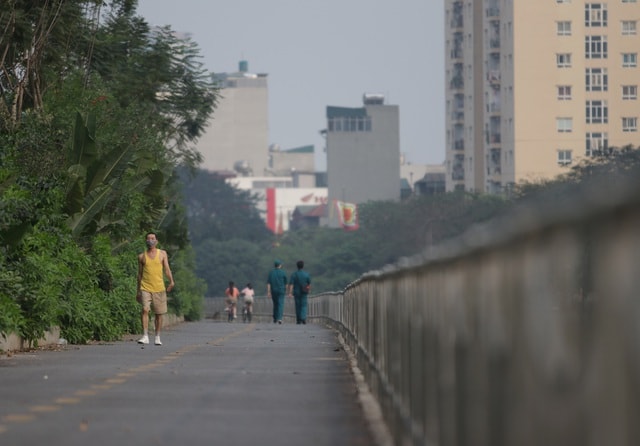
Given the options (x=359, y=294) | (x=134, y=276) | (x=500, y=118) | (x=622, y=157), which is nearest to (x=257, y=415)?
(x=359, y=294)

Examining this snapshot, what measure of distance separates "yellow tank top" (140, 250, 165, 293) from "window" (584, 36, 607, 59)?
126 metres

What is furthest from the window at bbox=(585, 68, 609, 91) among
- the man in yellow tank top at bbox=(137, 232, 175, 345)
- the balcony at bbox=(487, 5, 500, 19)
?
the man in yellow tank top at bbox=(137, 232, 175, 345)

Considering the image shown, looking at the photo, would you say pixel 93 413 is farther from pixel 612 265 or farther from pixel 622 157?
pixel 622 157

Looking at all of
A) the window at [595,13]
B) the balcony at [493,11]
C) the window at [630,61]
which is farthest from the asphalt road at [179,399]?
the balcony at [493,11]

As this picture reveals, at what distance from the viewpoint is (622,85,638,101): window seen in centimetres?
15450

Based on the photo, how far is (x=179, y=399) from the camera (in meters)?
15.1

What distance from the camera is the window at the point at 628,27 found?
501 ft

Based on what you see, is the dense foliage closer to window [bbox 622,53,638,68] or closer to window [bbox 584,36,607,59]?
window [bbox 584,36,607,59]

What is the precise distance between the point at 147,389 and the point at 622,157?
4080 inches

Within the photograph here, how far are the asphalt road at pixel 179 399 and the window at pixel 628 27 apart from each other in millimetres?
131294

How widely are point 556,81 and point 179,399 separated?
457ft

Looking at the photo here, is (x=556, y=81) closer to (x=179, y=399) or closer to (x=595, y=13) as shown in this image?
(x=595, y=13)

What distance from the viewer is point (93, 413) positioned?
44.4ft

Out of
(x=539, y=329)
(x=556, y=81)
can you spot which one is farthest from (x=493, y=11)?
(x=539, y=329)
